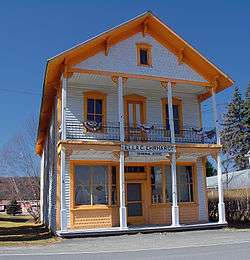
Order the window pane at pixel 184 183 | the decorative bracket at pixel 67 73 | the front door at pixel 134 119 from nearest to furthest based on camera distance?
the decorative bracket at pixel 67 73, the front door at pixel 134 119, the window pane at pixel 184 183

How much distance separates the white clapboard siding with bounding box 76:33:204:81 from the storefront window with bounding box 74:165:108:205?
16.1ft

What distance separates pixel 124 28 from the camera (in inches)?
816

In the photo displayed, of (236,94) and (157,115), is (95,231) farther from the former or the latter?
(236,94)

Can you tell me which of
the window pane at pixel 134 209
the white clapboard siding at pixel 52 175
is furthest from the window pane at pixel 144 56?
the window pane at pixel 134 209

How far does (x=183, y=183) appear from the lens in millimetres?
22406

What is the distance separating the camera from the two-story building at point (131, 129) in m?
19.4

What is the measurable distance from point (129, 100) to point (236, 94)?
40521mm

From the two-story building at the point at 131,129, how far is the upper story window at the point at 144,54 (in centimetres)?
5

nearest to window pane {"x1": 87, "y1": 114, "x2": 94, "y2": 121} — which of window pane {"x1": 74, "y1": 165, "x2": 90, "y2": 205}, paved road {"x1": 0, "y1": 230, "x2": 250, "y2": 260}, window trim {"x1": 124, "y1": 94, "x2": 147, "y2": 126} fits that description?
window trim {"x1": 124, "y1": 94, "x2": 147, "y2": 126}

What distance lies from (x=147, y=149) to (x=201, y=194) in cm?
503

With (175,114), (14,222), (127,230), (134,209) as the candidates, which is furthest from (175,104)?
(14,222)

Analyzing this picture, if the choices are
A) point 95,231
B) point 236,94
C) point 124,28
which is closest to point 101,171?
point 95,231

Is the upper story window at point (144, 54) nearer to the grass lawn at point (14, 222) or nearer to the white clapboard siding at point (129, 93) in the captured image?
the white clapboard siding at point (129, 93)

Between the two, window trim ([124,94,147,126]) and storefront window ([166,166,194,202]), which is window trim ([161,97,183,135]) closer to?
Result: window trim ([124,94,147,126])
